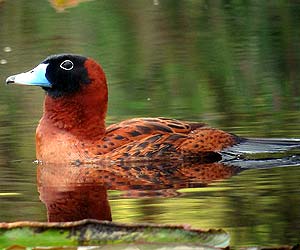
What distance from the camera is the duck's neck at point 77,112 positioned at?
9062 mm

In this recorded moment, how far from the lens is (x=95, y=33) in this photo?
1634cm

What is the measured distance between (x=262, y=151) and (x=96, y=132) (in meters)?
1.37

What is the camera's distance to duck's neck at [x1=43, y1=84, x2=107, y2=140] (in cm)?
906

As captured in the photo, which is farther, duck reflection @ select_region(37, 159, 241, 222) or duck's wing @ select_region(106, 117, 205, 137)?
duck's wing @ select_region(106, 117, 205, 137)

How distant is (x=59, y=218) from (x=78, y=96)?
129 inches

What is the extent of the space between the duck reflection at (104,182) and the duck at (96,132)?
19 cm

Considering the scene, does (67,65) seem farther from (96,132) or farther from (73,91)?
(96,132)

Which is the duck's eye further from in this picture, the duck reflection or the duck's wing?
the duck reflection

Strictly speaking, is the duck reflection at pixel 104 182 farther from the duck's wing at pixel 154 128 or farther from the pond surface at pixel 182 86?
the duck's wing at pixel 154 128

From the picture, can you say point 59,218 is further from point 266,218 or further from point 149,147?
point 149,147

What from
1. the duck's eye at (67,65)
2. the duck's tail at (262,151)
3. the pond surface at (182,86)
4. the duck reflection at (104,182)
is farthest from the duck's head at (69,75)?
the duck's tail at (262,151)

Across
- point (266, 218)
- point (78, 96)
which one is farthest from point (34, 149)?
point (266, 218)

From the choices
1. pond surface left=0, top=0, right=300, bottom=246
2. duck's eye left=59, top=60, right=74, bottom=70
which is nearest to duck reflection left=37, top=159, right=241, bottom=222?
pond surface left=0, top=0, right=300, bottom=246

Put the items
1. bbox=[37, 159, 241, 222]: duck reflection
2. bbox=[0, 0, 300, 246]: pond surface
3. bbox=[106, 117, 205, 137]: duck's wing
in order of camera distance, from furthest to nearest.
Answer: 1. bbox=[106, 117, 205, 137]: duck's wing
2. bbox=[37, 159, 241, 222]: duck reflection
3. bbox=[0, 0, 300, 246]: pond surface
